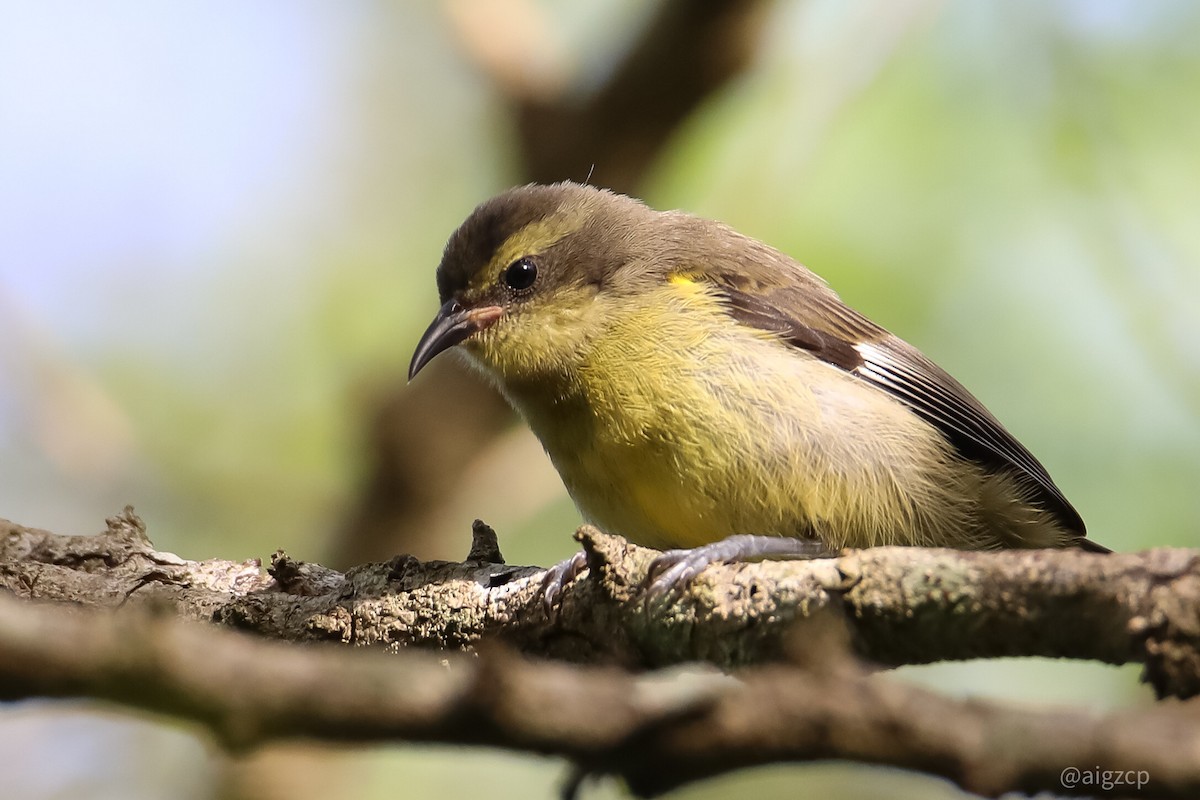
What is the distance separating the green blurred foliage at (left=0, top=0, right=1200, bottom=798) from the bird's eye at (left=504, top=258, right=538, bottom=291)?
1.82 meters

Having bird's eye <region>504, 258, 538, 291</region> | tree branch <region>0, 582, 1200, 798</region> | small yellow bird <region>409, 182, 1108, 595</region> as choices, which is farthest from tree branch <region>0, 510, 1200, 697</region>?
bird's eye <region>504, 258, 538, 291</region>

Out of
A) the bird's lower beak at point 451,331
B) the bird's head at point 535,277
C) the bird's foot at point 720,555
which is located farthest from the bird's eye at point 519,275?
the bird's foot at point 720,555

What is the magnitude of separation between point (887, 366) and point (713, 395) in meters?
1.13

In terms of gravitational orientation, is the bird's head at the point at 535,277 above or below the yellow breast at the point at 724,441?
above

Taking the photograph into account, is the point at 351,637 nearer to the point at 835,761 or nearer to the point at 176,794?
the point at 835,761

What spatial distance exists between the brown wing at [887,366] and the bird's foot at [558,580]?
4.83ft

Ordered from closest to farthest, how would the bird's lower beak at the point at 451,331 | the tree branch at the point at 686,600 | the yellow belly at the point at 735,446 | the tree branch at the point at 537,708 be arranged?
1. the tree branch at the point at 537,708
2. the tree branch at the point at 686,600
3. the yellow belly at the point at 735,446
4. the bird's lower beak at the point at 451,331

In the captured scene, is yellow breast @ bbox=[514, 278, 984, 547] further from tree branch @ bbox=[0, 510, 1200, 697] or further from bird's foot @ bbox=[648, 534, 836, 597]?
tree branch @ bbox=[0, 510, 1200, 697]

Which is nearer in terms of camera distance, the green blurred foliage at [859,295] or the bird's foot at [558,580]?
the bird's foot at [558,580]

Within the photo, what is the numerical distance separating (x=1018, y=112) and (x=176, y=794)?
6.97 meters

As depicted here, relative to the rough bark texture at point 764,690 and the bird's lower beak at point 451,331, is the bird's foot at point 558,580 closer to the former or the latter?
the rough bark texture at point 764,690

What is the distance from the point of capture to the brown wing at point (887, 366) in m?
5.11

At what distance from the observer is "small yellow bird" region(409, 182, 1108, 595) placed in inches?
178

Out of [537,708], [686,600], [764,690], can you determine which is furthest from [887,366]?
[537,708]
